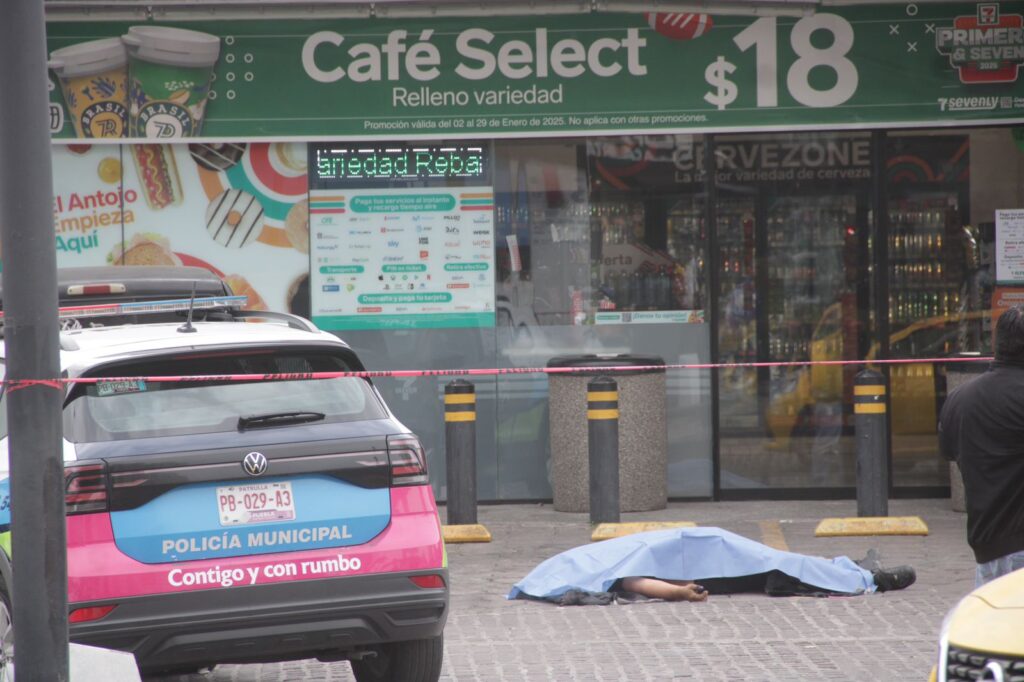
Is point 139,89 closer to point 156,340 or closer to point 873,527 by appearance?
point 873,527

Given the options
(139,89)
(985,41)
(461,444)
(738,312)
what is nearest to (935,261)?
(738,312)

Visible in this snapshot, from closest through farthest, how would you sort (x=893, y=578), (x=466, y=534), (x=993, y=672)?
1. (x=993, y=672)
2. (x=893, y=578)
3. (x=466, y=534)

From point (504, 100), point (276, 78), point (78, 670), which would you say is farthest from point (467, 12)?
point (78, 670)

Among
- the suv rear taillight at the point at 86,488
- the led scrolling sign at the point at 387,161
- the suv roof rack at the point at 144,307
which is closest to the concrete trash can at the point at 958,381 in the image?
the led scrolling sign at the point at 387,161

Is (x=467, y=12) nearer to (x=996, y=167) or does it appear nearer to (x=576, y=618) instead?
(x=996, y=167)

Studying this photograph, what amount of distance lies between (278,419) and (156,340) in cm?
62

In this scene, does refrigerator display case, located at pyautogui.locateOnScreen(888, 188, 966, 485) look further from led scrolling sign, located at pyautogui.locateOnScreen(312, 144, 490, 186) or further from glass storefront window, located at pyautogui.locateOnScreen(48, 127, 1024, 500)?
led scrolling sign, located at pyautogui.locateOnScreen(312, 144, 490, 186)

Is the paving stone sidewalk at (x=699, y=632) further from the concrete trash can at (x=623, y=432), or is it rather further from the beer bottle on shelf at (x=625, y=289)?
the beer bottle on shelf at (x=625, y=289)

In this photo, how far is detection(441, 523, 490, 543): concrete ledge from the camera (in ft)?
35.9

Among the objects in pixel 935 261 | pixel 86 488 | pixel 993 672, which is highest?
pixel 935 261

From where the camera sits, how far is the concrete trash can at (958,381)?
37.1 ft

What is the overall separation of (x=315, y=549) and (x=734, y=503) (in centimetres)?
760

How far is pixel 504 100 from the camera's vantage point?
12.6 m

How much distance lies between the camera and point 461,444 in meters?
11.0
